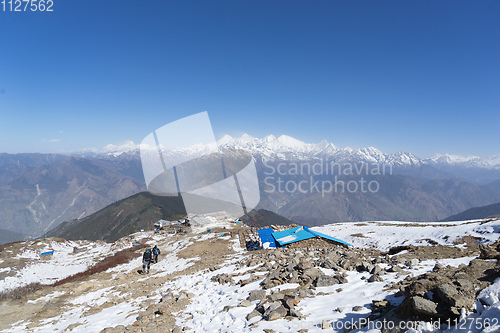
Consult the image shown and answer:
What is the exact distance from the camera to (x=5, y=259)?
4000cm

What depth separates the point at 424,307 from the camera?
487cm

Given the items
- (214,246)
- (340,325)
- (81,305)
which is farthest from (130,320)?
(214,246)

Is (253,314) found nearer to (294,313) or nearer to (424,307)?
(294,313)

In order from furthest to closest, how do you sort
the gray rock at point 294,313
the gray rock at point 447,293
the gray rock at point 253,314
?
the gray rock at point 253,314
the gray rock at point 294,313
the gray rock at point 447,293

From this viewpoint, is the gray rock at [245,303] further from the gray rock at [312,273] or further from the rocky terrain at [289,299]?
the gray rock at [312,273]

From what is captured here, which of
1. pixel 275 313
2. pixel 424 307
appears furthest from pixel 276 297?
pixel 424 307

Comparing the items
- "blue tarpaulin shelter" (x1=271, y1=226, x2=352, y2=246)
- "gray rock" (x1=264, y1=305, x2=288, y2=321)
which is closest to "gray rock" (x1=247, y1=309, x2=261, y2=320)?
"gray rock" (x1=264, y1=305, x2=288, y2=321)

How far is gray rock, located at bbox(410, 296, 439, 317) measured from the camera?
4801 mm

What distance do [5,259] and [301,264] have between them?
181 feet

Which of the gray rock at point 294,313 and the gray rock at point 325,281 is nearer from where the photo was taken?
the gray rock at point 294,313

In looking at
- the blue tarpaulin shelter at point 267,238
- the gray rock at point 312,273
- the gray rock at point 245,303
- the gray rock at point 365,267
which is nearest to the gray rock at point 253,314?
the gray rock at point 245,303

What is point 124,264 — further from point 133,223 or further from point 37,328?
point 133,223

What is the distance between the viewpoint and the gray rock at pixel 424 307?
189 inches

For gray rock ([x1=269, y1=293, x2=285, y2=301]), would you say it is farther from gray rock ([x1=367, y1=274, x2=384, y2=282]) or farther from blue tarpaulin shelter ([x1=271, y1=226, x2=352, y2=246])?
blue tarpaulin shelter ([x1=271, y1=226, x2=352, y2=246])
